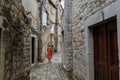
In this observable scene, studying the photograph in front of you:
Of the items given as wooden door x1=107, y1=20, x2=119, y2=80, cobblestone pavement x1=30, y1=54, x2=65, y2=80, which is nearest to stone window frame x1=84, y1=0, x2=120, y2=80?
wooden door x1=107, y1=20, x2=119, y2=80

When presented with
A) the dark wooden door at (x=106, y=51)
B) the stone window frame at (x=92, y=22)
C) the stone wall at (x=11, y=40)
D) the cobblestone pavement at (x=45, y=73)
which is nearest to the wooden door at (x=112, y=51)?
the dark wooden door at (x=106, y=51)

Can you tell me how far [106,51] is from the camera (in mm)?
3543

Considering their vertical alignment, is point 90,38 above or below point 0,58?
above

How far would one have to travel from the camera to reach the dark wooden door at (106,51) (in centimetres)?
321

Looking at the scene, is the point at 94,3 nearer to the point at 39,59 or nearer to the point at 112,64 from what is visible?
the point at 112,64

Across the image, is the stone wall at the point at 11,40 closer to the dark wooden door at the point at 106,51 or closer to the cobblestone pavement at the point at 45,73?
the dark wooden door at the point at 106,51

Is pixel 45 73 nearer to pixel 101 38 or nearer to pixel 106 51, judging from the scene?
pixel 101 38

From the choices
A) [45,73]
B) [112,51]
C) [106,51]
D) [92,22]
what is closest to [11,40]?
[92,22]

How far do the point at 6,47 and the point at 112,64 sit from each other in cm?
229

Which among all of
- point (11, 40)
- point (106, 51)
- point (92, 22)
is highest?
point (92, 22)

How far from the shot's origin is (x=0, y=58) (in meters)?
3.70

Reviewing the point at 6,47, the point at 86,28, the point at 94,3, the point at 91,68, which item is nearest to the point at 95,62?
the point at 91,68

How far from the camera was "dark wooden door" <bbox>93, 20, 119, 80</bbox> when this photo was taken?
3205 millimetres

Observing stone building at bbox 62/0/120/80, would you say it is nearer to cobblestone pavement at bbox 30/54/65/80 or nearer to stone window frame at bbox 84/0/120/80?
stone window frame at bbox 84/0/120/80
